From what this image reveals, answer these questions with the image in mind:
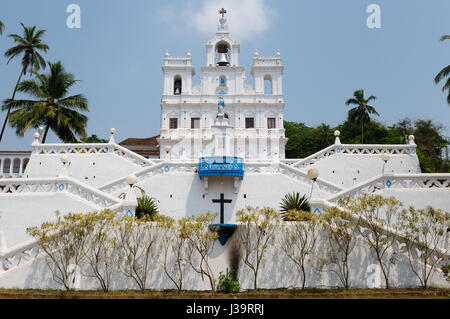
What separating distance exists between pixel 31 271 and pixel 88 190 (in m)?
4.01

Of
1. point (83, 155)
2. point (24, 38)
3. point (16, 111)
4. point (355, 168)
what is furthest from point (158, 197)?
point (24, 38)

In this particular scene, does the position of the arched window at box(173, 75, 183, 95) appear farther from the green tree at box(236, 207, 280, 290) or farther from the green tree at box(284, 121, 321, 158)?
the green tree at box(236, 207, 280, 290)

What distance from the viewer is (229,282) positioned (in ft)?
40.3

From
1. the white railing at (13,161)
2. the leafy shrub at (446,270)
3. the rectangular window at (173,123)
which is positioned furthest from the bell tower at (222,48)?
the leafy shrub at (446,270)

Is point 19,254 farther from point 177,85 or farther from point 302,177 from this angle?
point 177,85

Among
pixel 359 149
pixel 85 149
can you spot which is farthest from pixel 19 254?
pixel 359 149

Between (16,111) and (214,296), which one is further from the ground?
(16,111)

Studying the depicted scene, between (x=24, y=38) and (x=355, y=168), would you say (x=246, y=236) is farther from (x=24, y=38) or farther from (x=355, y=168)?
(x=24, y=38)

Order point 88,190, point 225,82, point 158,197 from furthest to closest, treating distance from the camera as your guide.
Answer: point 225,82
point 158,197
point 88,190

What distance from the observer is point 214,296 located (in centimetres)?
1153

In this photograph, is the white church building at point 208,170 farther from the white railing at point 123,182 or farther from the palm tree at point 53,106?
the palm tree at point 53,106

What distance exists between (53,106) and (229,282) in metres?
23.9

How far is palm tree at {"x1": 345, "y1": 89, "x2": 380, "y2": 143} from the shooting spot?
4453 centimetres

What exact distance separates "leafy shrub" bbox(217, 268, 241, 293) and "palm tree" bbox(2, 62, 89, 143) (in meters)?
22.1
